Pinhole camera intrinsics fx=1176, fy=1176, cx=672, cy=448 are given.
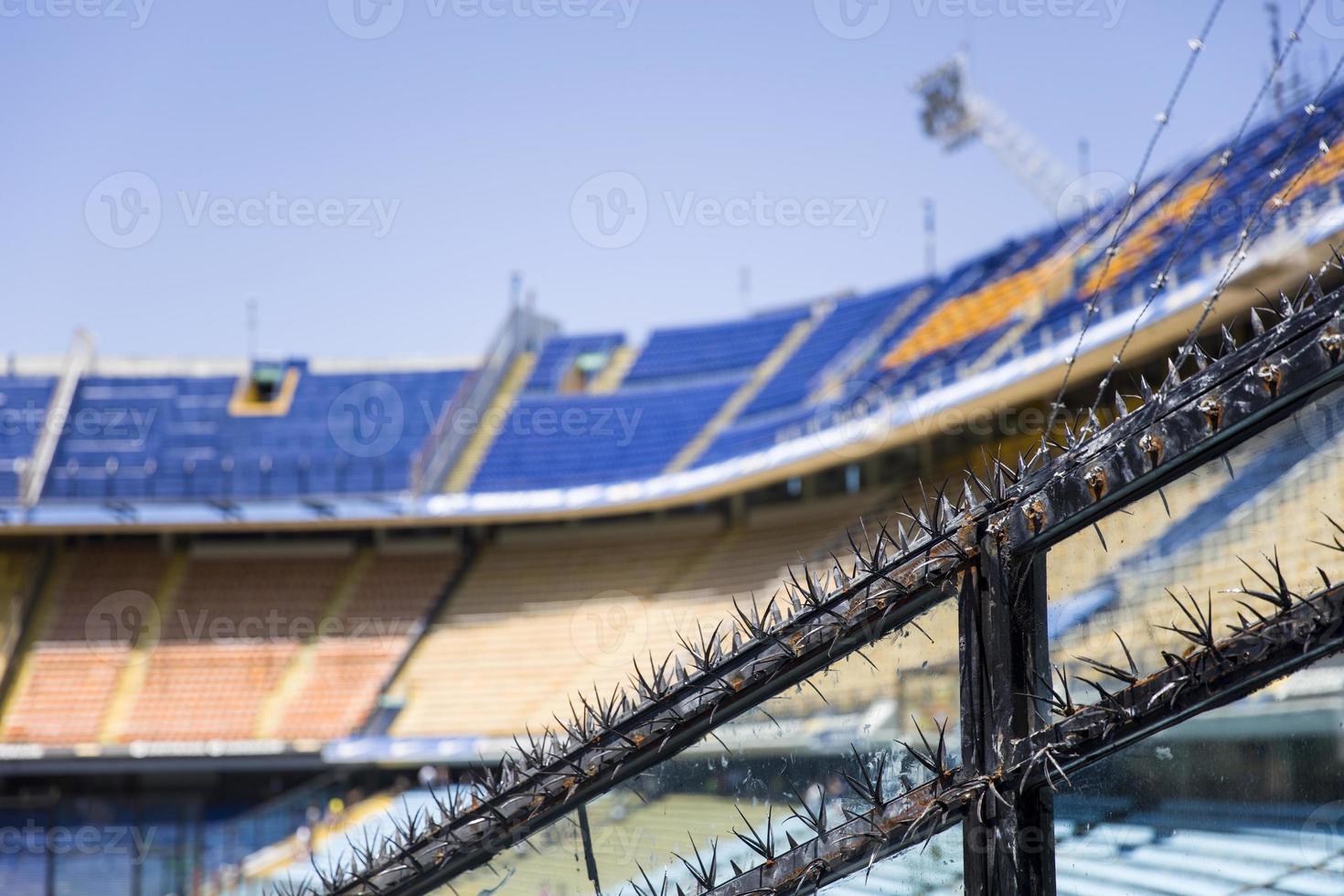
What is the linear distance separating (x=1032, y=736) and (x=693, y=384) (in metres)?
25.8

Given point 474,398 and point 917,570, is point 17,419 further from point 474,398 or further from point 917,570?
point 917,570

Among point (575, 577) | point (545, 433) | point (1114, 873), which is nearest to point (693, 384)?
point (545, 433)

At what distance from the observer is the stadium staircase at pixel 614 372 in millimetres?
28647

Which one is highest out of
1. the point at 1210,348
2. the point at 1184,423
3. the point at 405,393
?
the point at 405,393

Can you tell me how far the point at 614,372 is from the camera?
1161 inches

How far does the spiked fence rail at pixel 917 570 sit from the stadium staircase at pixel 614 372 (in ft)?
83.5

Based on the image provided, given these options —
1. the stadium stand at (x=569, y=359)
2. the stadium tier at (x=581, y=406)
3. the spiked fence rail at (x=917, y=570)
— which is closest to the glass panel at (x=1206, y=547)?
the spiked fence rail at (x=917, y=570)

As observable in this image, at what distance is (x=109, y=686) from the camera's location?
22016 millimetres

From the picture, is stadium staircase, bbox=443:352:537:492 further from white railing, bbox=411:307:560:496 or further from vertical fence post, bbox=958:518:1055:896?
vertical fence post, bbox=958:518:1055:896

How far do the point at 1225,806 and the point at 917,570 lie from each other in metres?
0.55

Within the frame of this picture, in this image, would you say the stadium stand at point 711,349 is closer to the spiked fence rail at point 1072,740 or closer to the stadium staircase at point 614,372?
the stadium staircase at point 614,372

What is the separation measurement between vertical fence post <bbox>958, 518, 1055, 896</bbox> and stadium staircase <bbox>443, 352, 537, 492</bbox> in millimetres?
22915

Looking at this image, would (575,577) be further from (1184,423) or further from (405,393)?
(1184,423)

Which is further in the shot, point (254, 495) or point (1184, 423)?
point (254, 495)
